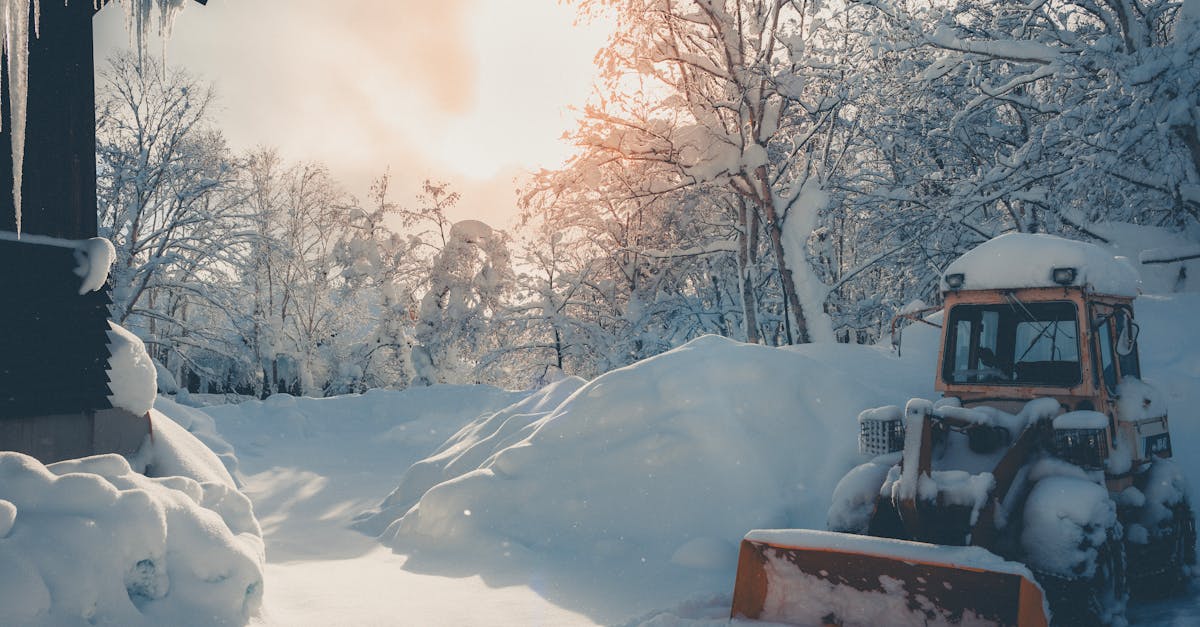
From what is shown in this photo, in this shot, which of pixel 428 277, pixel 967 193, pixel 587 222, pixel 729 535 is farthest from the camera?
pixel 428 277

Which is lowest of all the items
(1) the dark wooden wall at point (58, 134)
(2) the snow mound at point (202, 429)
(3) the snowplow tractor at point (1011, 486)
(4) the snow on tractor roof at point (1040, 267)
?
(2) the snow mound at point (202, 429)

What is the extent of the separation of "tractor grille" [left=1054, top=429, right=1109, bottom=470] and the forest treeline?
23.8ft

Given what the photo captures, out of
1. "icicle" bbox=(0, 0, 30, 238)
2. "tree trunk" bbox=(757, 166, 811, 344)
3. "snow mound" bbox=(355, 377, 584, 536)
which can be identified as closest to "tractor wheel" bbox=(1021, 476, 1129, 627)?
"snow mound" bbox=(355, 377, 584, 536)

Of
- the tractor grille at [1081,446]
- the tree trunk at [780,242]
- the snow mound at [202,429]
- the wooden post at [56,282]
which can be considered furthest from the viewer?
the tree trunk at [780,242]

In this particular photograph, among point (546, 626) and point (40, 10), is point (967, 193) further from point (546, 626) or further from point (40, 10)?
point (40, 10)

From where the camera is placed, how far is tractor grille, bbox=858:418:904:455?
5742 mm

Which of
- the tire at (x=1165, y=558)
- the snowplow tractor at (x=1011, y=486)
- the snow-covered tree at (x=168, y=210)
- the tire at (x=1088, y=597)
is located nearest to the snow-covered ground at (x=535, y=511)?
the tire at (x=1165, y=558)

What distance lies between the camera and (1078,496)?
4.73 metres

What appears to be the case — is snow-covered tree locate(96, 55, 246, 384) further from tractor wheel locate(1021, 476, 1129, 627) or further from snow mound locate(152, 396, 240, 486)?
tractor wheel locate(1021, 476, 1129, 627)

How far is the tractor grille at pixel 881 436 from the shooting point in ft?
18.8

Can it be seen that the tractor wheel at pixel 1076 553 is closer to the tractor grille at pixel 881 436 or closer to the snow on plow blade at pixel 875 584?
the snow on plow blade at pixel 875 584

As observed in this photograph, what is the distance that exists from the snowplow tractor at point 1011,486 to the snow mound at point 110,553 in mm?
3414

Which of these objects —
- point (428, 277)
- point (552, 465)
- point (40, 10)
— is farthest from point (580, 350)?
point (40, 10)

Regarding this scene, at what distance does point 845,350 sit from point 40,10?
976 cm
